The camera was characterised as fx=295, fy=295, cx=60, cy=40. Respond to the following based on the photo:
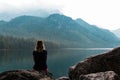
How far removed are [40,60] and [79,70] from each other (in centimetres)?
275

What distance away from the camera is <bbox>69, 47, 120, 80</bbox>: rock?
17.6 meters

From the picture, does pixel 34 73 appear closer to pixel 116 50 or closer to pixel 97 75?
pixel 97 75

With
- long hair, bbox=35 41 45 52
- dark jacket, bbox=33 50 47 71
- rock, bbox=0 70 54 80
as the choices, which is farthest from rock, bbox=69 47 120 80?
rock, bbox=0 70 54 80

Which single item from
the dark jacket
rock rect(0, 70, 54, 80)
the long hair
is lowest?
rock rect(0, 70, 54, 80)

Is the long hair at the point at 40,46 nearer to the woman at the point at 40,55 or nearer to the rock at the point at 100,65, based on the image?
the woman at the point at 40,55

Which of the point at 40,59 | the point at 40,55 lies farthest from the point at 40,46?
the point at 40,59

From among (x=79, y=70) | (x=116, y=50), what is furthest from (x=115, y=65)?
(x=79, y=70)

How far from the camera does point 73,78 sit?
18.0 metres

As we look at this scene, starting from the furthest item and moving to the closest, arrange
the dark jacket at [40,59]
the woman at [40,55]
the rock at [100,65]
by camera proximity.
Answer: the dark jacket at [40,59]
the woman at [40,55]
the rock at [100,65]

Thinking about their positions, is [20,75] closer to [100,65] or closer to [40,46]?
[40,46]

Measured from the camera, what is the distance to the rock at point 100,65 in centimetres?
1758

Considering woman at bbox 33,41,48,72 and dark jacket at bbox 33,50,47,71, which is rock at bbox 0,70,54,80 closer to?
woman at bbox 33,41,48,72

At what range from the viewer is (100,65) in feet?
57.9

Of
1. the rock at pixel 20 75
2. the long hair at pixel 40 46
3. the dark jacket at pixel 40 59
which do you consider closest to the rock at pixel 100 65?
the dark jacket at pixel 40 59
